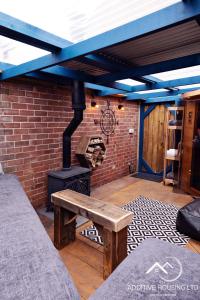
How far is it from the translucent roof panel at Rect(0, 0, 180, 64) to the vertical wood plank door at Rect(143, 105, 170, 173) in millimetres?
4056

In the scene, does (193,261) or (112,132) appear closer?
(193,261)

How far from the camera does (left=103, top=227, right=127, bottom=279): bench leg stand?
167 cm

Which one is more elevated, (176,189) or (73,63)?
(73,63)

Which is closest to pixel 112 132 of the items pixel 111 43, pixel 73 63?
pixel 73 63

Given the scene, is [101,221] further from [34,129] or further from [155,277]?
[34,129]

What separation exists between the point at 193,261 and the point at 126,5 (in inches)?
64.7

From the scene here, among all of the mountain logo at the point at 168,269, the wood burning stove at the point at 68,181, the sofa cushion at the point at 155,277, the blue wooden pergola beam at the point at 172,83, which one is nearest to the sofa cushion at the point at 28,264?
the sofa cushion at the point at 155,277

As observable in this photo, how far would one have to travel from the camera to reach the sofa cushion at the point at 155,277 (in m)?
0.98

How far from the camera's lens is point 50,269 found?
920 millimetres

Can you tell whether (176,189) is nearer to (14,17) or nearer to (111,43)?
(111,43)

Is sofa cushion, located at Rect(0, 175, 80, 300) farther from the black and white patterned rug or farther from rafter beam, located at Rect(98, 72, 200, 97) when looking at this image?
rafter beam, located at Rect(98, 72, 200, 97)

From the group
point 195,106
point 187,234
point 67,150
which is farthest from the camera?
→ point 195,106

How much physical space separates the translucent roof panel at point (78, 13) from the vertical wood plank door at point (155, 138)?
160 inches

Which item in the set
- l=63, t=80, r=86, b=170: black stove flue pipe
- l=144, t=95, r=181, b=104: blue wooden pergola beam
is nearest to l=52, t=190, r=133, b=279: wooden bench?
l=63, t=80, r=86, b=170: black stove flue pipe
